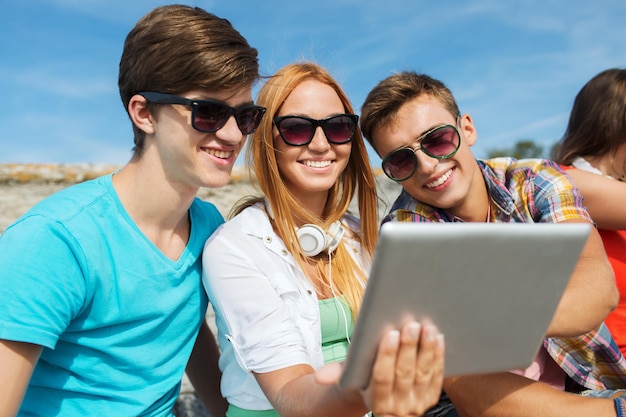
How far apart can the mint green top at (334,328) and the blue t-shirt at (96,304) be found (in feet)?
1.17

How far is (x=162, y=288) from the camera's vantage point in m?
1.86

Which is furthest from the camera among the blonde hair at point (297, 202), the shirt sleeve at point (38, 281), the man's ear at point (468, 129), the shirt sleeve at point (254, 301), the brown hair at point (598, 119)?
the brown hair at point (598, 119)

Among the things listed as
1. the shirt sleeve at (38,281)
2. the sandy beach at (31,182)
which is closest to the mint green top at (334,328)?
the shirt sleeve at (38,281)

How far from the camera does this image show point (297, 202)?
2188mm

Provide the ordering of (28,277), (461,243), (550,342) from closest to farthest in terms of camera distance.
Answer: (461,243)
(28,277)
(550,342)

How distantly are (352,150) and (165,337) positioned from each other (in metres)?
1.12

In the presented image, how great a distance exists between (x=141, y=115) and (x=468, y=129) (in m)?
1.39

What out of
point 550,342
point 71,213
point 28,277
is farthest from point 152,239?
point 550,342

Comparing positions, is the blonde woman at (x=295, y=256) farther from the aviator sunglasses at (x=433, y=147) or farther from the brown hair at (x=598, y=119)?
the brown hair at (x=598, y=119)

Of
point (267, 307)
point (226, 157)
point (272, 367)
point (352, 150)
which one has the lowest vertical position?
point (272, 367)

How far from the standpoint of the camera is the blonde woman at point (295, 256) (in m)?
1.62

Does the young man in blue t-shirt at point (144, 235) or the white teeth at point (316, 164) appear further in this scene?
the white teeth at point (316, 164)

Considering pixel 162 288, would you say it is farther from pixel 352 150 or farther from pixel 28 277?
pixel 352 150

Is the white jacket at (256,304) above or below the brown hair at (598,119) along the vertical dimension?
below
